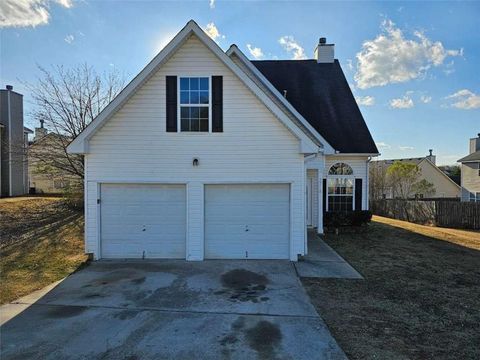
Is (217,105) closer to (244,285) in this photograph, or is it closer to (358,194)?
(244,285)

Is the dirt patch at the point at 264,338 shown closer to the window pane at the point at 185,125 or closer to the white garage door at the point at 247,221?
the white garage door at the point at 247,221

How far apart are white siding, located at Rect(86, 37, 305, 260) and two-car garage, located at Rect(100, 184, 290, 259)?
0.26 meters

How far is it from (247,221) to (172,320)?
4.41m

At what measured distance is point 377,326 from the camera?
4992 mm

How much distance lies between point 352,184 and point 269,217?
676cm

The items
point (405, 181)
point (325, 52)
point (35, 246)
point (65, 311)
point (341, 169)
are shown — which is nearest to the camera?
point (65, 311)

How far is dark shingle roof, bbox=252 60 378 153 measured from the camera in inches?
562

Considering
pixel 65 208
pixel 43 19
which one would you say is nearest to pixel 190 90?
pixel 43 19

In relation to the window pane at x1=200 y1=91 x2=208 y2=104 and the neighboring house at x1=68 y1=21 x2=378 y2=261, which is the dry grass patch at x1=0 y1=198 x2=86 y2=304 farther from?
the window pane at x1=200 y1=91 x2=208 y2=104

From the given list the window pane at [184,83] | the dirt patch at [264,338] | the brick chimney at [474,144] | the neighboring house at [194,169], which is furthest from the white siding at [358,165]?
the brick chimney at [474,144]

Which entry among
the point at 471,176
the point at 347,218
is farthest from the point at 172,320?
the point at 471,176

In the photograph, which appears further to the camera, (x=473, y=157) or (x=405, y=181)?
(x=405, y=181)

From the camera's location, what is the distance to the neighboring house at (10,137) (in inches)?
930

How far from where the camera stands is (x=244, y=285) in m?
6.92
